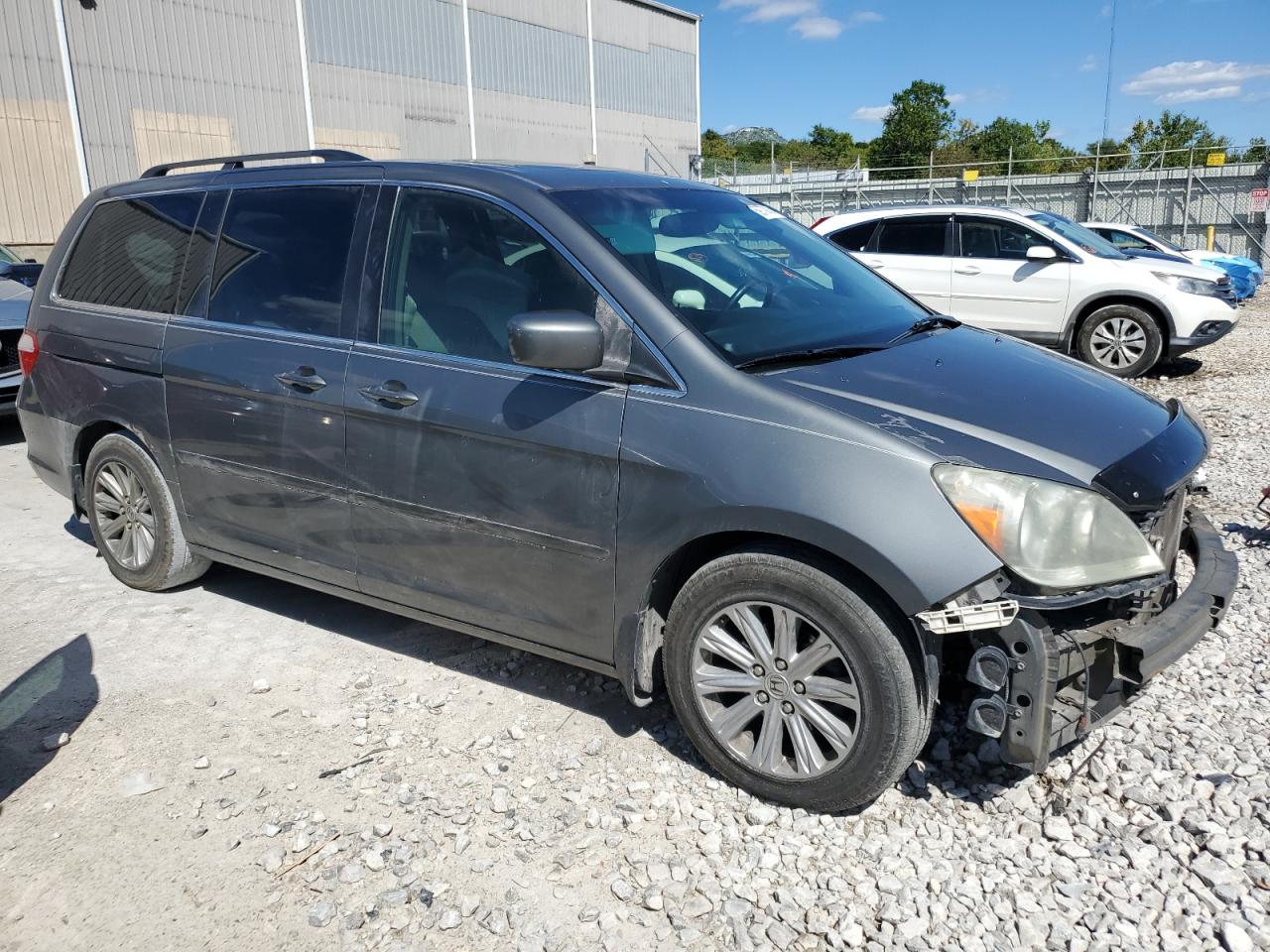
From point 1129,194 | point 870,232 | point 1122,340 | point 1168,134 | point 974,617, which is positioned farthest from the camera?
point 1168,134

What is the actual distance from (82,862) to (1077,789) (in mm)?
2975

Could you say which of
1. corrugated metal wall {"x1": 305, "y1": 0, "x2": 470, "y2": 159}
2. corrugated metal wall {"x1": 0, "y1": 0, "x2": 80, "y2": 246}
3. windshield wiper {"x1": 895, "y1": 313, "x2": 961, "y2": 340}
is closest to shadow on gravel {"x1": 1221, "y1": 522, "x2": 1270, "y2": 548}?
windshield wiper {"x1": 895, "y1": 313, "x2": 961, "y2": 340}

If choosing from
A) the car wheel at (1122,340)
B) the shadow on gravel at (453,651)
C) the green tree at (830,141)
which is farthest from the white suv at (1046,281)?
the green tree at (830,141)

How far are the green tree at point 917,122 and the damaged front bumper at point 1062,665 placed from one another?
82981mm

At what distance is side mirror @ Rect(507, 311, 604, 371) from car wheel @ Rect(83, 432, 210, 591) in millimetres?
2327

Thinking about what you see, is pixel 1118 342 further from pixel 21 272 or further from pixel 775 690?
pixel 21 272

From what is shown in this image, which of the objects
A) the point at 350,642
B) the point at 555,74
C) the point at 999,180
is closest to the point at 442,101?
the point at 555,74

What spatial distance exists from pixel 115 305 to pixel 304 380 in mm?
1457

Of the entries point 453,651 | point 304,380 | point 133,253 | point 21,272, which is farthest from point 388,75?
point 453,651

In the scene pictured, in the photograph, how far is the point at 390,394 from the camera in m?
3.39

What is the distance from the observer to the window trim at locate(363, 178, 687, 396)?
2965 mm

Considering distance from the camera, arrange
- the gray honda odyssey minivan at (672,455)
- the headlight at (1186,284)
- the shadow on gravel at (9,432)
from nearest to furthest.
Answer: the gray honda odyssey minivan at (672,455) < the shadow on gravel at (9,432) < the headlight at (1186,284)

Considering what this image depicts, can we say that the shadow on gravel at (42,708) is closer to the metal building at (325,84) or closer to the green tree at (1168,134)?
the metal building at (325,84)

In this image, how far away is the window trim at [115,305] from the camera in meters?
4.20
